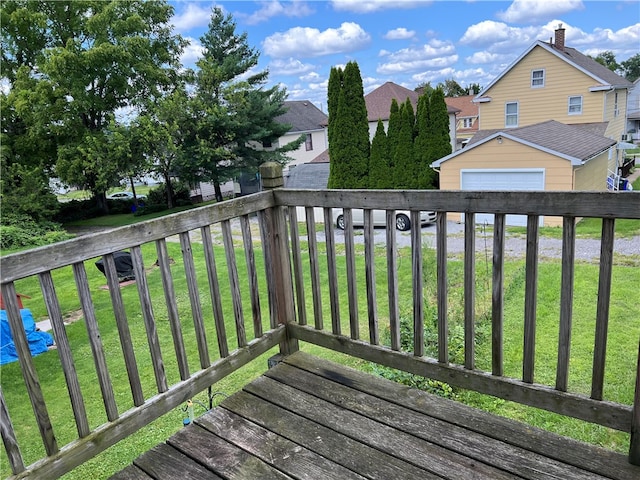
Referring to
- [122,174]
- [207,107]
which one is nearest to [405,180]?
[207,107]

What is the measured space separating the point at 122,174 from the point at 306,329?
51.5ft

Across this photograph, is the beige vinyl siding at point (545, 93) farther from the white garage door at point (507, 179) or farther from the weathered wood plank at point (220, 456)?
the weathered wood plank at point (220, 456)

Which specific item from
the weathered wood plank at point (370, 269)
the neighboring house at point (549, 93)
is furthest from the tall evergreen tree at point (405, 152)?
the weathered wood plank at point (370, 269)

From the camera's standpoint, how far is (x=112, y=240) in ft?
5.16

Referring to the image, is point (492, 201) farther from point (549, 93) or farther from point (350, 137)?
point (549, 93)

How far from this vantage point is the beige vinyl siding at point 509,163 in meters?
9.52

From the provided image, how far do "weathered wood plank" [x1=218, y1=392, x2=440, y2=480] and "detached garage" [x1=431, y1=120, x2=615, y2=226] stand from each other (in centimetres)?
807

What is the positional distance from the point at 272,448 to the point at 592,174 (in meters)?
11.3

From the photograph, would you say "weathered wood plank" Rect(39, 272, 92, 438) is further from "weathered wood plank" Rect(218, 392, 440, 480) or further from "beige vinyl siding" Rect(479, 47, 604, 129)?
"beige vinyl siding" Rect(479, 47, 604, 129)

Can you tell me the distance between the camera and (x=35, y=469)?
4.66ft

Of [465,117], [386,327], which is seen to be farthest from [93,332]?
[465,117]

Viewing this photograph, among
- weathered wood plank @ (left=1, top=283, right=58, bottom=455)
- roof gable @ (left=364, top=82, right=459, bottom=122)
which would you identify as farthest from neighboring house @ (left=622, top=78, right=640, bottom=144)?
weathered wood plank @ (left=1, top=283, right=58, bottom=455)

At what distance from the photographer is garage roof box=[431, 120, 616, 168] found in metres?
9.47

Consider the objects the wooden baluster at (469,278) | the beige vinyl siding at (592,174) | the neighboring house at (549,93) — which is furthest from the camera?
the neighboring house at (549,93)
